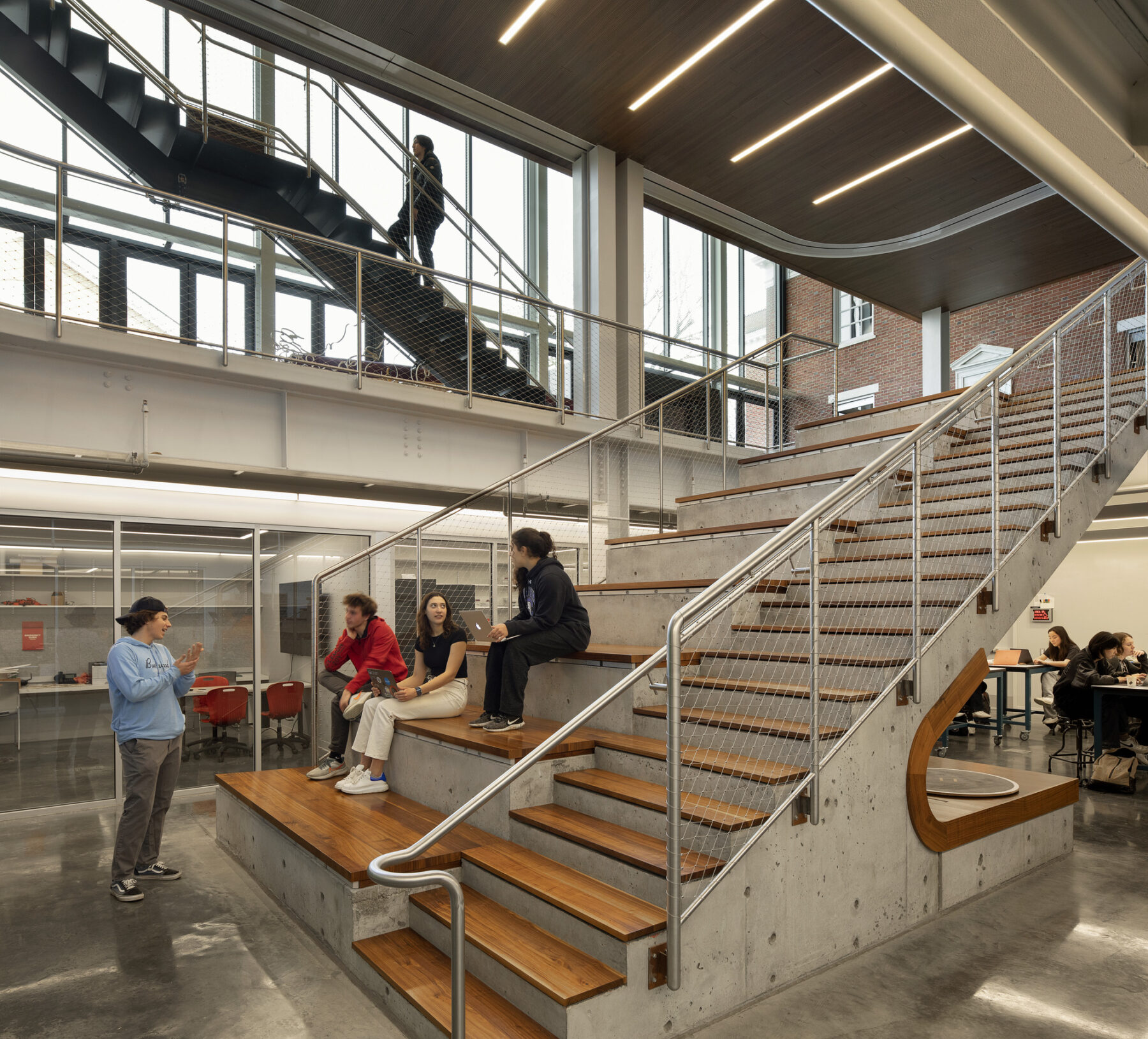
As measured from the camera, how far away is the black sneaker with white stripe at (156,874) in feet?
16.4

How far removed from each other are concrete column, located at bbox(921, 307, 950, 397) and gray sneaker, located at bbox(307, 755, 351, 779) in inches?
361

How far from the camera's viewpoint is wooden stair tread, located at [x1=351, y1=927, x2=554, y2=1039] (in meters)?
2.91

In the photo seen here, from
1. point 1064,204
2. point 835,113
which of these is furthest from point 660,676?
point 1064,204

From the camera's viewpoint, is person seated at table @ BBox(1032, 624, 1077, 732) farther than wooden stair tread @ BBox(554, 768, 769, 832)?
Yes

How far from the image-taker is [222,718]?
24.7 ft

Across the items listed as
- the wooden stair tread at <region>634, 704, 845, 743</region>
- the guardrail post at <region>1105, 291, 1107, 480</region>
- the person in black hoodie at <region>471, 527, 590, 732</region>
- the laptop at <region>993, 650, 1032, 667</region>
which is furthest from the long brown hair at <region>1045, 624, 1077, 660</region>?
the person in black hoodie at <region>471, 527, 590, 732</region>

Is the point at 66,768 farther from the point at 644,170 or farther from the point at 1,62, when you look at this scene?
the point at 644,170

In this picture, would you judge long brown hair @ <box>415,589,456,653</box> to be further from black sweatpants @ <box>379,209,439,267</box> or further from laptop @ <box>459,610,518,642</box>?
black sweatpants @ <box>379,209,439,267</box>

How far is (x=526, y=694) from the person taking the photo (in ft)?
17.4

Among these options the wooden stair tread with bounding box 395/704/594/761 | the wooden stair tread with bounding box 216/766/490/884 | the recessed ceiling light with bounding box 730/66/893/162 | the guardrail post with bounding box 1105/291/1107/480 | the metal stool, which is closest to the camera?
the wooden stair tread with bounding box 216/766/490/884

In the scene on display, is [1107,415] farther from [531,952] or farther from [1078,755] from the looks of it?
[531,952]

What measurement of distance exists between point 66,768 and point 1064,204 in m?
11.3

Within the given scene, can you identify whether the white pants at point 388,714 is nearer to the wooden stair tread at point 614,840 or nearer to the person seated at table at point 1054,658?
the wooden stair tread at point 614,840

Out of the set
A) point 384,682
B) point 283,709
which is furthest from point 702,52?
point 283,709
